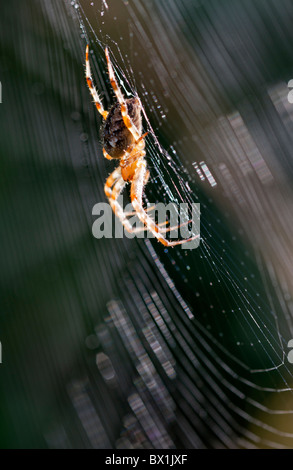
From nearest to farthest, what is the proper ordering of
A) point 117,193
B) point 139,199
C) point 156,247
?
point 139,199, point 117,193, point 156,247

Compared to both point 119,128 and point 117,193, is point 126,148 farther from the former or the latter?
point 117,193

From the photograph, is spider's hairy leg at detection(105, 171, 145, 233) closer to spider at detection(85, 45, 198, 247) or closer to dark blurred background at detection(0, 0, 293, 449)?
spider at detection(85, 45, 198, 247)

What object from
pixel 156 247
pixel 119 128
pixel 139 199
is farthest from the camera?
pixel 156 247

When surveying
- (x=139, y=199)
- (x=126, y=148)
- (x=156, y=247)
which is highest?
(x=126, y=148)

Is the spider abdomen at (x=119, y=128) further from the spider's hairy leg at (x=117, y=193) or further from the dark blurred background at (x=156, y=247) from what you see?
the spider's hairy leg at (x=117, y=193)

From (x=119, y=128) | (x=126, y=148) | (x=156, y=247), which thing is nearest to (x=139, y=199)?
(x=126, y=148)

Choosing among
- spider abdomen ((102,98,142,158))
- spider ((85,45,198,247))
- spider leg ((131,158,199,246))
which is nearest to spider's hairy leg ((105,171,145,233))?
spider ((85,45,198,247))
